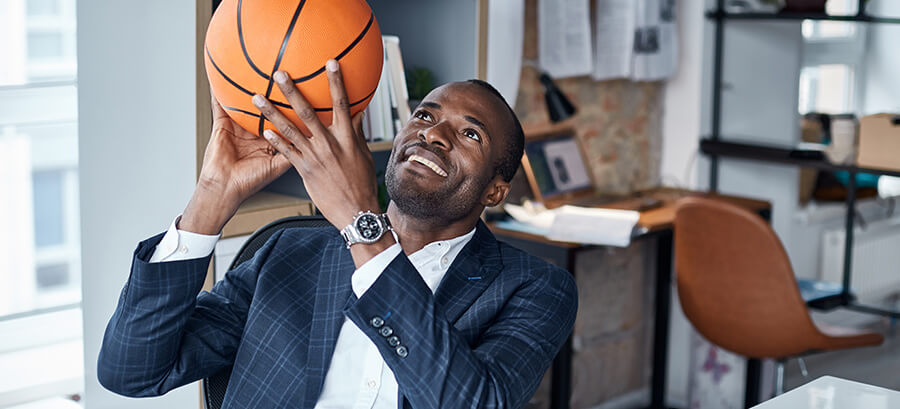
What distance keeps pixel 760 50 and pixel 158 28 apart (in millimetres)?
2922

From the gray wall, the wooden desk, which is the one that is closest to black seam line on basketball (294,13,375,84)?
the gray wall

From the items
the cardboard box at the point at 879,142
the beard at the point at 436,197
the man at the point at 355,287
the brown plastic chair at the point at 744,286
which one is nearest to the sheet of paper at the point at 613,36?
the brown plastic chair at the point at 744,286

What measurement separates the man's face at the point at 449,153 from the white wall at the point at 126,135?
0.67m

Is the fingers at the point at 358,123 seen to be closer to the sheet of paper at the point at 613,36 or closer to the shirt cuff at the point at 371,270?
the shirt cuff at the point at 371,270

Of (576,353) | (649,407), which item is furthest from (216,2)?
(649,407)

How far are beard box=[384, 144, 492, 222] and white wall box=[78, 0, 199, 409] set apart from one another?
0.69m

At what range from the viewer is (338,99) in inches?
50.6

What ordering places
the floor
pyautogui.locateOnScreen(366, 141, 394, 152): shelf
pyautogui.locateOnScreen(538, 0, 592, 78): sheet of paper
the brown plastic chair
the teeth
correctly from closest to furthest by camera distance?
the teeth < pyautogui.locateOnScreen(366, 141, 394, 152): shelf < the brown plastic chair < pyautogui.locateOnScreen(538, 0, 592, 78): sheet of paper < the floor

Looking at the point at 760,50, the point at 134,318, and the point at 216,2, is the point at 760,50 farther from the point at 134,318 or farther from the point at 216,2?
the point at 134,318

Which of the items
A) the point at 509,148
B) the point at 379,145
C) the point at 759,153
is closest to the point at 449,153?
the point at 509,148

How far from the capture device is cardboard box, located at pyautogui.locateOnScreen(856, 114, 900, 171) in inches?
135

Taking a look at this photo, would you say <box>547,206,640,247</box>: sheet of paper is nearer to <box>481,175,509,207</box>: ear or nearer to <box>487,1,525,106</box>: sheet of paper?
<box>487,1,525,106</box>: sheet of paper

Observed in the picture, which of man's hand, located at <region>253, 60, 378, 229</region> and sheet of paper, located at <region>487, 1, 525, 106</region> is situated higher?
sheet of paper, located at <region>487, 1, 525, 106</region>

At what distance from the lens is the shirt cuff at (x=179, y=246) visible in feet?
4.61
